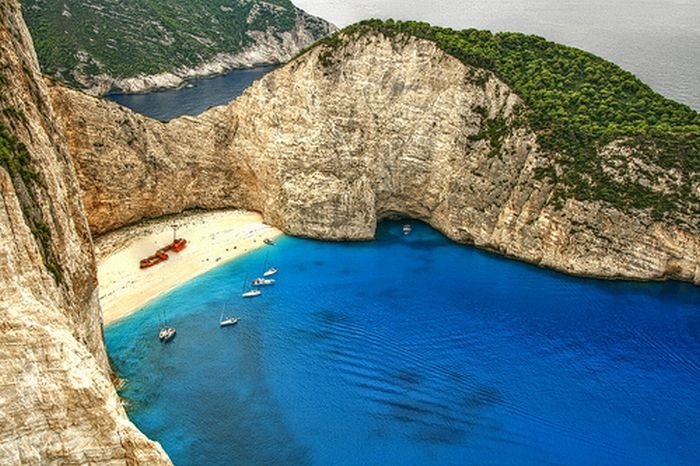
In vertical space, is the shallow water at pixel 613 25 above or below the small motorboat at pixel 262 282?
above

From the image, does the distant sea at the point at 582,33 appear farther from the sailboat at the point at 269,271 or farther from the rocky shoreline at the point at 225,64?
the sailboat at the point at 269,271

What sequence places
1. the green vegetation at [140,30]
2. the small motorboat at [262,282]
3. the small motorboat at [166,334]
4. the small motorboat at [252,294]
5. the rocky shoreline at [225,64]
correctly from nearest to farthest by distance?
the small motorboat at [166,334] → the small motorboat at [252,294] → the small motorboat at [262,282] → the rocky shoreline at [225,64] → the green vegetation at [140,30]

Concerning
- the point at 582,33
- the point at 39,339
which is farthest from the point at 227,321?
the point at 582,33

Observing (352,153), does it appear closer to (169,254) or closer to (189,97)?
(169,254)

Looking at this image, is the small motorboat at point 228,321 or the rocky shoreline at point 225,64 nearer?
the small motorboat at point 228,321

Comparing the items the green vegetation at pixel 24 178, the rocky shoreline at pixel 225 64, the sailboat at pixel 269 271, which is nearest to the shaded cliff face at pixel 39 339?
the green vegetation at pixel 24 178

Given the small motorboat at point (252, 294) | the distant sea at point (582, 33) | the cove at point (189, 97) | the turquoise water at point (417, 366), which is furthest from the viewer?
the cove at point (189, 97)
